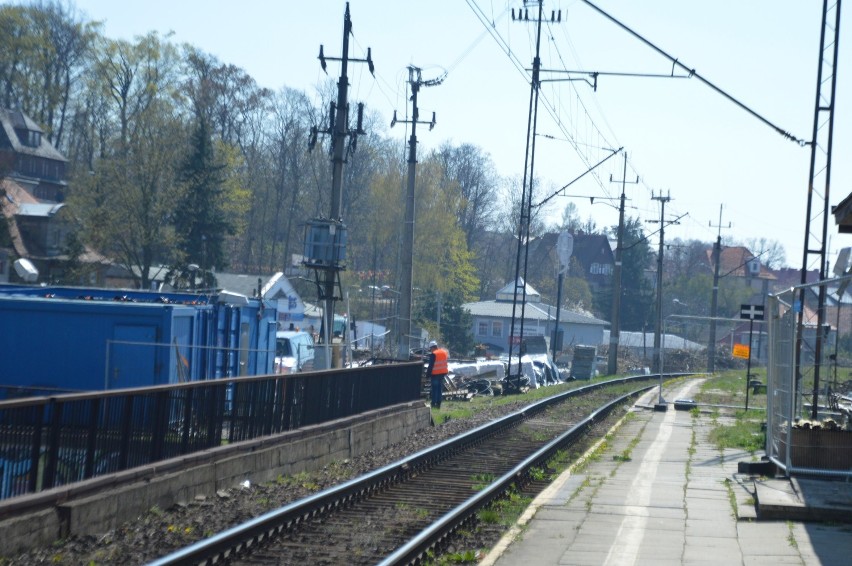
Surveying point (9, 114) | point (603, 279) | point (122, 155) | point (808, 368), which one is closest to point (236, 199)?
point (122, 155)

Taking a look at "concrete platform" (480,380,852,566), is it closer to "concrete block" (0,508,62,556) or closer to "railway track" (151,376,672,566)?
"railway track" (151,376,672,566)

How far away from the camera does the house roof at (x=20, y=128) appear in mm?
74812

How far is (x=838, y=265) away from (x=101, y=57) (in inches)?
2380

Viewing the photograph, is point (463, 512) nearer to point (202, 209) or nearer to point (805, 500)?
point (805, 500)

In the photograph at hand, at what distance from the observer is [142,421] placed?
11.8 metres

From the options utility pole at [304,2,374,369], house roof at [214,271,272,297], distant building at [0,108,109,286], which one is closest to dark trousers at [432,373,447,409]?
utility pole at [304,2,374,369]

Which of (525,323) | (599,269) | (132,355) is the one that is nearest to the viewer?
(132,355)

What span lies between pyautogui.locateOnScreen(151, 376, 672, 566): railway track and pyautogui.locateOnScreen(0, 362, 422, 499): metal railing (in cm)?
176

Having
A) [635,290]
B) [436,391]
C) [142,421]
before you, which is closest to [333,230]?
[436,391]

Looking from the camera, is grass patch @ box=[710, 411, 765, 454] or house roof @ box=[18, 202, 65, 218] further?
house roof @ box=[18, 202, 65, 218]

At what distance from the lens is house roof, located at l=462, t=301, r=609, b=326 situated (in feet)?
284

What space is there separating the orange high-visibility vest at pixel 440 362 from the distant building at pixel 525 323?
5419 cm

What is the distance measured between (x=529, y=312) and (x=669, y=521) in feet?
260

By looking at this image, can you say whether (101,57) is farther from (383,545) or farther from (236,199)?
(383,545)
